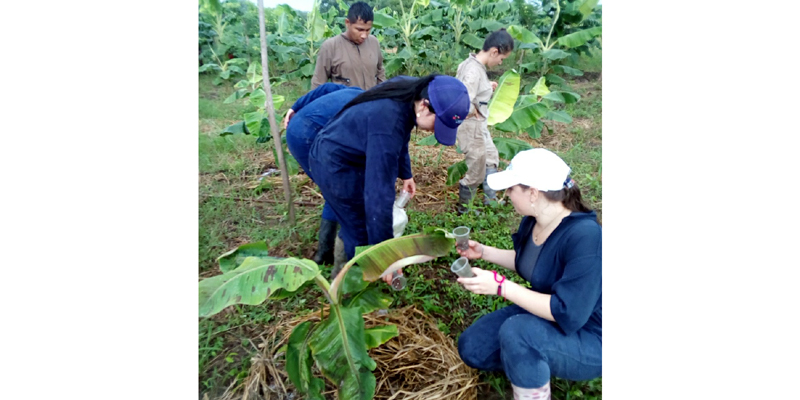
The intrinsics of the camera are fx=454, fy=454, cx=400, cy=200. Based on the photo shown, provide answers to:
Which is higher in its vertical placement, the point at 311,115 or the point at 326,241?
the point at 311,115

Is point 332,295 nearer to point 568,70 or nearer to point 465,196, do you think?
point 465,196

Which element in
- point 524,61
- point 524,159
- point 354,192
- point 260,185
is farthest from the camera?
point 524,61

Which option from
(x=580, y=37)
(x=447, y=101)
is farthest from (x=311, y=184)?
(x=580, y=37)

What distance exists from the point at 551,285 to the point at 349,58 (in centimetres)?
249

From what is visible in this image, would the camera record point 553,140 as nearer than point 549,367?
No

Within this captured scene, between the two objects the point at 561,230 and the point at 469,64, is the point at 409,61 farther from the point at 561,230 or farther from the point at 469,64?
the point at 561,230

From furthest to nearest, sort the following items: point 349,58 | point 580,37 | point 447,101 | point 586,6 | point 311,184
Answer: point 586,6 < point 580,37 < point 311,184 < point 349,58 < point 447,101

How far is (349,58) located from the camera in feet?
11.6

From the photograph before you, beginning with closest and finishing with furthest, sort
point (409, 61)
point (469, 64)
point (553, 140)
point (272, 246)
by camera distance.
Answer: point (272, 246)
point (469, 64)
point (553, 140)
point (409, 61)

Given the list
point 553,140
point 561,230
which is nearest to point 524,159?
point 561,230

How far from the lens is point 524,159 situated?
1.60 metres

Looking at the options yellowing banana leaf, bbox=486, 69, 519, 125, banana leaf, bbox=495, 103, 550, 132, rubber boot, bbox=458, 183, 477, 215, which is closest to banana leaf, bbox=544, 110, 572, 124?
banana leaf, bbox=495, 103, 550, 132

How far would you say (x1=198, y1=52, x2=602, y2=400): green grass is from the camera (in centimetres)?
221

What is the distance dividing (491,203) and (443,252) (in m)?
1.90
